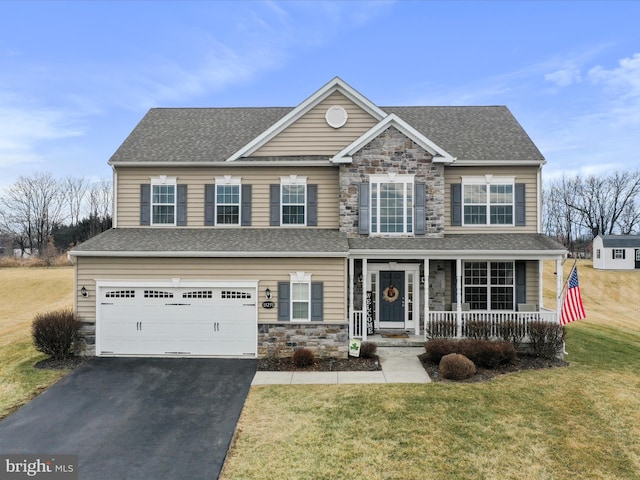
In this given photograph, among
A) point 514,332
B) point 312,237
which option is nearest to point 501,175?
point 514,332

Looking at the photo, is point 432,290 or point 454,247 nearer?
point 454,247

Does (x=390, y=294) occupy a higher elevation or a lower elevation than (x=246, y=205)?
lower

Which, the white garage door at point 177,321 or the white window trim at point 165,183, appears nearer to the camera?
the white garage door at point 177,321

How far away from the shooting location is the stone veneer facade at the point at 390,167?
14.5m

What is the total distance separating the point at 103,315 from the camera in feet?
43.3

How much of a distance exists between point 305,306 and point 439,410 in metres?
5.53

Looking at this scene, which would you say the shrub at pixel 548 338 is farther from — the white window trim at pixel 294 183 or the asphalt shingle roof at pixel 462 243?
the white window trim at pixel 294 183

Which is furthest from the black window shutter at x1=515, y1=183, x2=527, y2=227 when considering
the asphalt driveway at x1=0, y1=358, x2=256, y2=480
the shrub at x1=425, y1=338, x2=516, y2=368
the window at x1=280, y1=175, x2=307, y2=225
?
the asphalt driveway at x1=0, y1=358, x2=256, y2=480

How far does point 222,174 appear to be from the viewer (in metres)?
15.5

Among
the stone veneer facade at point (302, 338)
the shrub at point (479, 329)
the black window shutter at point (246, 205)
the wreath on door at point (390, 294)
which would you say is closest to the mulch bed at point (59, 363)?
the stone veneer facade at point (302, 338)

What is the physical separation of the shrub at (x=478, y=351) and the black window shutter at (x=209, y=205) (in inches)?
359

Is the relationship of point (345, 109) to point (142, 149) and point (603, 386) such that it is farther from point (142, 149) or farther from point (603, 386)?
point (603, 386)

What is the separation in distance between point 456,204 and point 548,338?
5.64 meters

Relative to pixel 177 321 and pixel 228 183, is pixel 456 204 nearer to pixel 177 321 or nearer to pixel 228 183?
pixel 228 183
